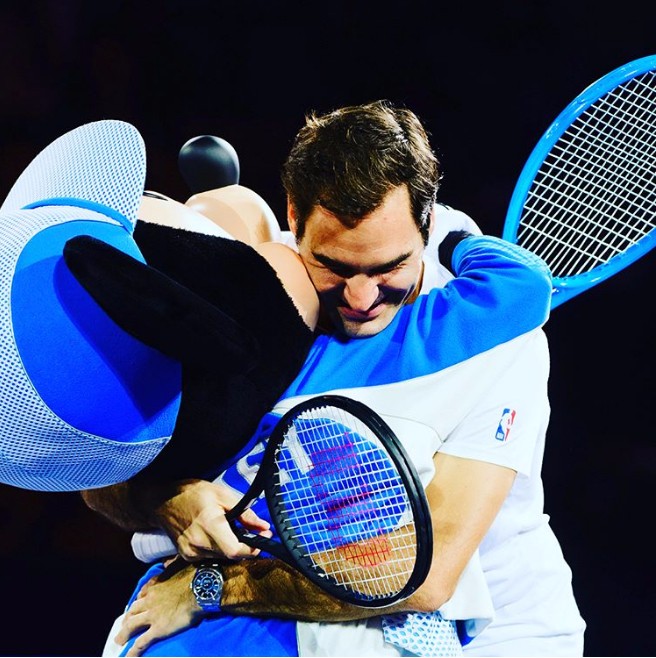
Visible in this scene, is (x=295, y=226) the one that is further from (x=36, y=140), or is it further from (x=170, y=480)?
(x=36, y=140)

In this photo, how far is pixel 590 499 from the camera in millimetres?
2281

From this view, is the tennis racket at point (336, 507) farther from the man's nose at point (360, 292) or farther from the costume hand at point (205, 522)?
the man's nose at point (360, 292)

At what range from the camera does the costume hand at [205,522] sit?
1.16 meters

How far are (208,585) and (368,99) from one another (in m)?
1.39

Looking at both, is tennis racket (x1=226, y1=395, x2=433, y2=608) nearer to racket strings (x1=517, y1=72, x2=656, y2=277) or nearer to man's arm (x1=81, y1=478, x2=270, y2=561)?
man's arm (x1=81, y1=478, x2=270, y2=561)

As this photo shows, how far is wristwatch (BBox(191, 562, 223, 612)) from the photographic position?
1.22 m

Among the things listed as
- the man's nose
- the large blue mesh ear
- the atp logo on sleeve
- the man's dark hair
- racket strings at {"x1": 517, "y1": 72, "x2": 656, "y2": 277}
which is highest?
the large blue mesh ear

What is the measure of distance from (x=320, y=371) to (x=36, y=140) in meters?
1.43

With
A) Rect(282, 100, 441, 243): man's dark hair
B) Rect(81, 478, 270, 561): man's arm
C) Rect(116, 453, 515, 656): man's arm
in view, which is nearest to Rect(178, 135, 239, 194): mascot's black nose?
Rect(282, 100, 441, 243): man's dark hair

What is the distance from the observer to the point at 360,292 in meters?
1.23

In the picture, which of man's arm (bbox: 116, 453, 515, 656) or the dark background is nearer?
man's arm (bbox: 116, 453, 515, 656)

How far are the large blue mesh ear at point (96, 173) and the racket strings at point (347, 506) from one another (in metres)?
0.33

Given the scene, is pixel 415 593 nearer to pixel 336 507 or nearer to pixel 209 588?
pixel 336 507

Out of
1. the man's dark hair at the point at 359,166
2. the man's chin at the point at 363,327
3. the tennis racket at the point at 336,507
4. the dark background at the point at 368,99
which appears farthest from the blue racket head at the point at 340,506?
the dark background at the point at 368,99
